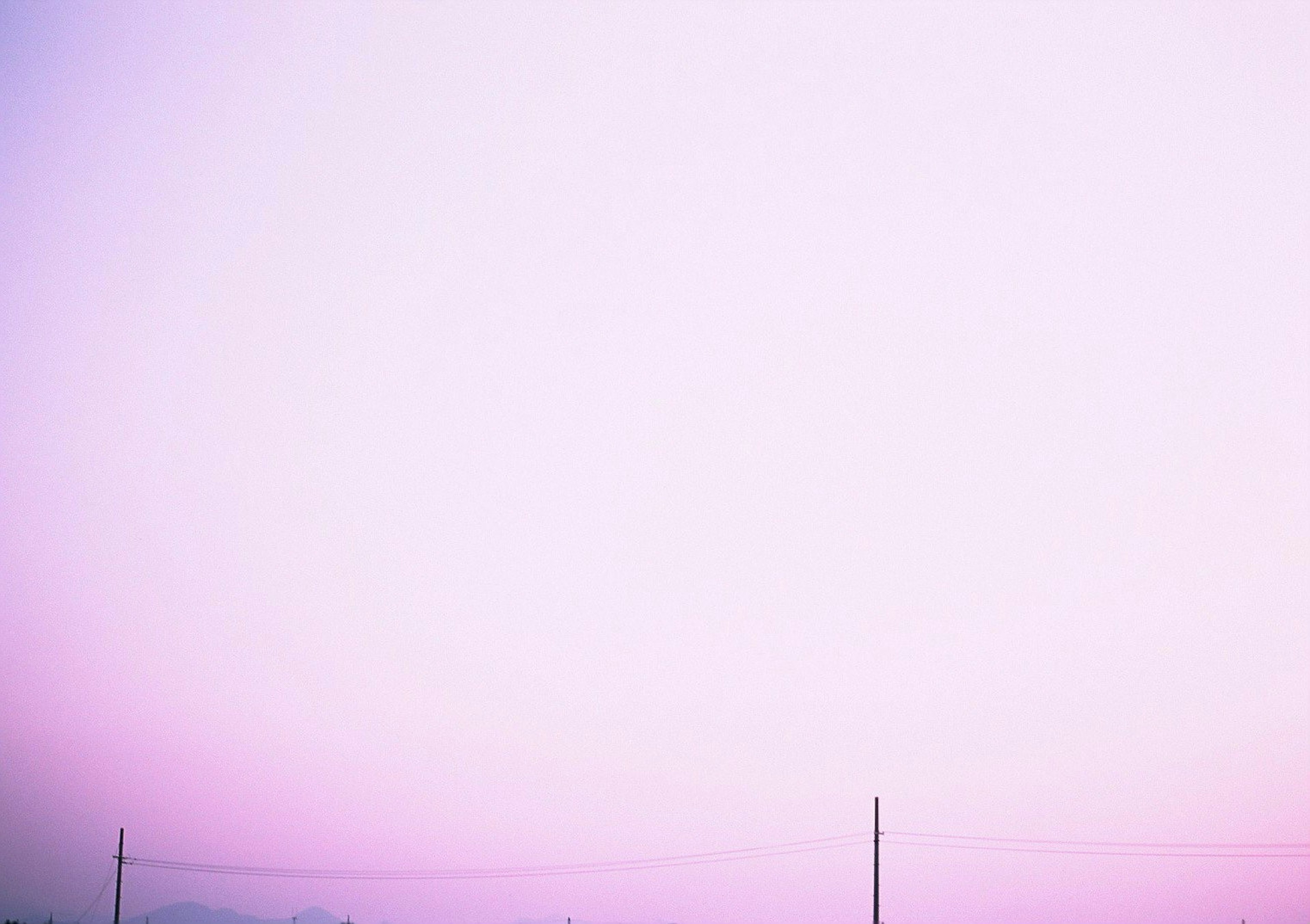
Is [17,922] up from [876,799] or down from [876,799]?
down

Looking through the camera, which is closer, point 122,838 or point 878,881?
point 878,881

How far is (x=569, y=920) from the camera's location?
100 metres

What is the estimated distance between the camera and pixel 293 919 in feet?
387

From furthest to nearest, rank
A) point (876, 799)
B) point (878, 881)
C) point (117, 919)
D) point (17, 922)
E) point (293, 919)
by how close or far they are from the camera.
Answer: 1. point (293, 919)
2. point (17, 922)
3. point (117, 919)
4. point (876, 799)
5. point (878, 881)

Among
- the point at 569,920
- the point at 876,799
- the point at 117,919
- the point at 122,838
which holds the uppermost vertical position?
the point at 876,799

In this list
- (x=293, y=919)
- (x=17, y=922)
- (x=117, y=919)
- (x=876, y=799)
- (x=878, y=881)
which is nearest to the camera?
(x=878, y=881)

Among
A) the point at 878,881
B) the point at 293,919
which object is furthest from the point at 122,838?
the point at 878,881

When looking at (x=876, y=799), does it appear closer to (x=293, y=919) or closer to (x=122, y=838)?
(x=122, y=838)

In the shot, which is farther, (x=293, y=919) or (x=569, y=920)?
(x=293, y=919)

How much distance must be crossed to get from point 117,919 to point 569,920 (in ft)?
166

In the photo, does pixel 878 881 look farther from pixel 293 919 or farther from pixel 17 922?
pixel 17 922

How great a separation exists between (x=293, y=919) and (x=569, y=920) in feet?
154

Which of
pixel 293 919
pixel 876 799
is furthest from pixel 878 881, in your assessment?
pixel 293 919

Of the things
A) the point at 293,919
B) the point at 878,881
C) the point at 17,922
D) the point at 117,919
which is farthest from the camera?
the point at 293,919
